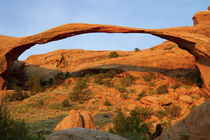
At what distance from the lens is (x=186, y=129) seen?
2463mm

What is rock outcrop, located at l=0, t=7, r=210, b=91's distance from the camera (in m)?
9.18

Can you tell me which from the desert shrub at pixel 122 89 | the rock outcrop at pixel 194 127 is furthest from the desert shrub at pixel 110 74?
the rock outcrop at pixel 194 127

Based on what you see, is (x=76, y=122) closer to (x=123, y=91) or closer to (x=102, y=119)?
(x=102, y=119)

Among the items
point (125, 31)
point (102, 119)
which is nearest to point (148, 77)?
point (125, 31)

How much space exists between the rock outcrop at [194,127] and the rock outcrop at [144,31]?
7.77m

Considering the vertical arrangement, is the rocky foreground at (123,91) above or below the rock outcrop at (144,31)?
below

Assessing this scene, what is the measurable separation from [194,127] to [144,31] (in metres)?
8.93

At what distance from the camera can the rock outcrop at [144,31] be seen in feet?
30.1

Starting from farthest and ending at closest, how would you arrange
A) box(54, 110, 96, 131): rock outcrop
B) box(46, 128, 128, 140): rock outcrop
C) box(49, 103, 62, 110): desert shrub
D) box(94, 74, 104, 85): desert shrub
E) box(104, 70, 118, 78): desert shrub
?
box(104, 70, 118, 78): desert shrub → box(94, 74, 104, 85): desert shrub → box(49, 103, 62, 110): desert shrub → box(54, 110, 96, 131): rock outcrop → box(46, 128, 128, 140): rock outcrop

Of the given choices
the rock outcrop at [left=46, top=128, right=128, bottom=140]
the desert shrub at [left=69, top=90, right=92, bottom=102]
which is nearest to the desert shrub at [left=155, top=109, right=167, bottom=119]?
the desert shrub at [left=69, top=90, right=92, bottom=102]

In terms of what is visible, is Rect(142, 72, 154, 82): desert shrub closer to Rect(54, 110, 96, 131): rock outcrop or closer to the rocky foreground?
the rocky foreground

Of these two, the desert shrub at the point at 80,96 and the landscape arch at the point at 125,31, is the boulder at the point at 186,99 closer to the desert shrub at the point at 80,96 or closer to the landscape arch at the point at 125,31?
the landscape arch at the point at 125,31

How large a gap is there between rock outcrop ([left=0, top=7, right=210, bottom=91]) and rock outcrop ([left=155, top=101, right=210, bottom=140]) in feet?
25.5

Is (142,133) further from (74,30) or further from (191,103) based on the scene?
(74,30)
